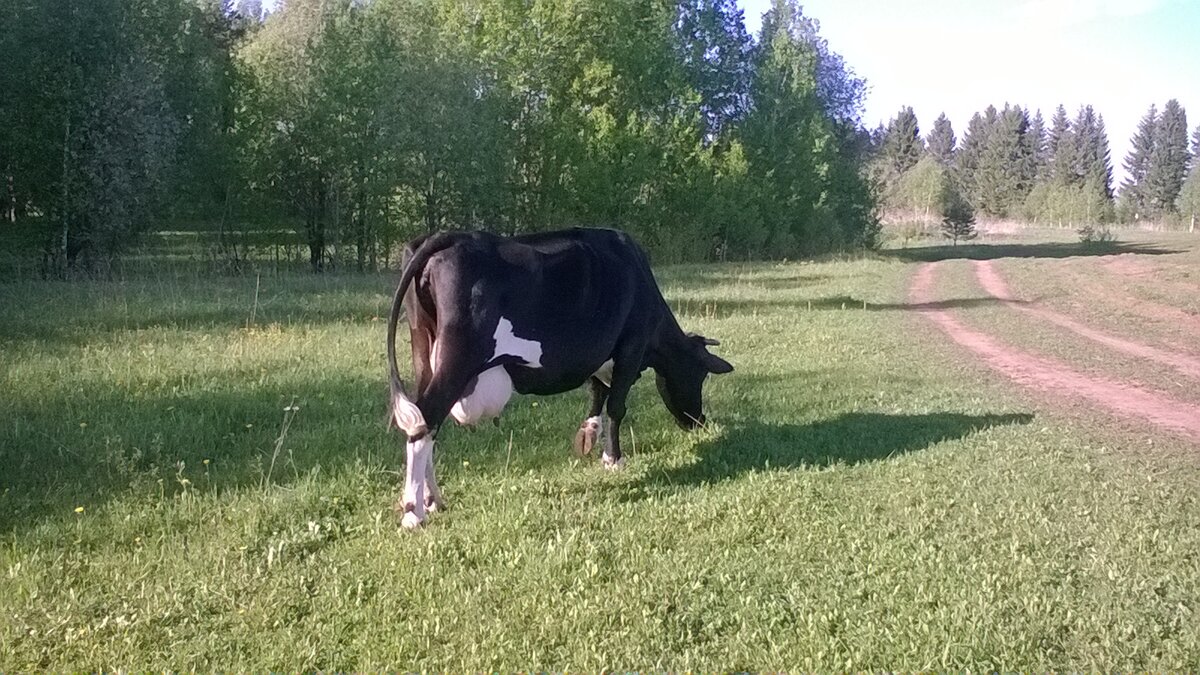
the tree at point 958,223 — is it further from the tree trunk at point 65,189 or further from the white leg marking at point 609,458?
the white leg marking at point 609,458

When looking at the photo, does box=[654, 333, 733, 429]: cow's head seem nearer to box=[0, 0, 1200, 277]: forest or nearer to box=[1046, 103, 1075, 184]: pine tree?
box=[0, 0, 1200, 277]: forest

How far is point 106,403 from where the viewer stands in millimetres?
8336

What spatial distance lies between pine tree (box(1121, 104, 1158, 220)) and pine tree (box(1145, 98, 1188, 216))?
1073 millimetres

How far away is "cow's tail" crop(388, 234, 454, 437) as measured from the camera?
5.82 meters

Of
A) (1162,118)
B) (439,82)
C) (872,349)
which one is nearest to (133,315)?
(872,349)

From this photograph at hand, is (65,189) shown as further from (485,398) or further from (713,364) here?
(485,398)

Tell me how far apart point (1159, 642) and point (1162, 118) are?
466ft

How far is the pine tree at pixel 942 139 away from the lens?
15750 cm

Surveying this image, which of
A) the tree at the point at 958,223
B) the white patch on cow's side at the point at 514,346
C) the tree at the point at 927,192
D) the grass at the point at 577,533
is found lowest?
the grass at the point at 577,533

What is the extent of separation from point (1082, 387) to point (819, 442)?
4.92 metres

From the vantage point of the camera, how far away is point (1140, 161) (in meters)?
123

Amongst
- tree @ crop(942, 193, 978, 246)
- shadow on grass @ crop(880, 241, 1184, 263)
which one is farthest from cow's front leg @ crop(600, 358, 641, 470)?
tree @ crop(942, 193, 978, 246)

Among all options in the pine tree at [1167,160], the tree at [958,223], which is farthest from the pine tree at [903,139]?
the tree at [958,223]

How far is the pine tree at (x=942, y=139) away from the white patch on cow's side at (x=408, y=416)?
16299 cm
